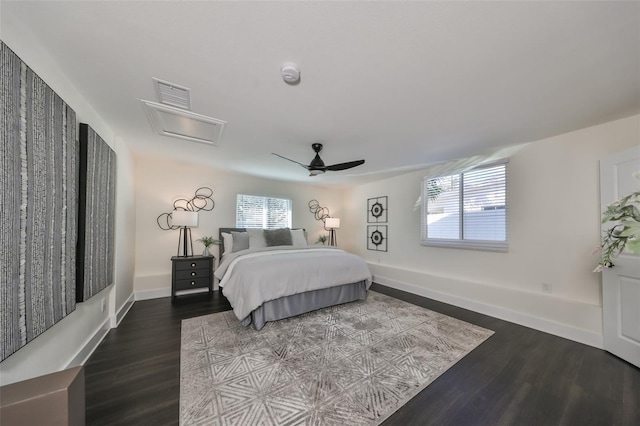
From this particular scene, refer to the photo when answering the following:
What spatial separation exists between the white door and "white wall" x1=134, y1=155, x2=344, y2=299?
465 centimetres

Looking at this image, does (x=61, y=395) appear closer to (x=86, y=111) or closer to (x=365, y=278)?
(x=86, y=111)

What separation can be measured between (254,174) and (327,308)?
3033 mm

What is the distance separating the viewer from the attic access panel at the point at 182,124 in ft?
7.25

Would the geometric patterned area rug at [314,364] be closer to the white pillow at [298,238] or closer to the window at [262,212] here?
the white pillow at [298,238]

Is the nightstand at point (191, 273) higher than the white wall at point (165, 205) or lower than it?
lower

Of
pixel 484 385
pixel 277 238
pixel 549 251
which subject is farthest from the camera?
pixel 277 238

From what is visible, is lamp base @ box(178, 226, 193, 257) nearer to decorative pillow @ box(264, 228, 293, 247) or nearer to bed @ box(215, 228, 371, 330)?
bed @ box(215, 228, 371, 330)

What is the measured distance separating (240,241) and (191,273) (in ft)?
3.13

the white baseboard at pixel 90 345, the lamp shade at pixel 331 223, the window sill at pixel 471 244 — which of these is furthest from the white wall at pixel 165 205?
the window sill at pixel 471 244

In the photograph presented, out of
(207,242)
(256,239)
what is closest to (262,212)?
(256,239)

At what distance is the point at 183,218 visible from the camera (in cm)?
386

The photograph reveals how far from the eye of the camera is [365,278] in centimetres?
373

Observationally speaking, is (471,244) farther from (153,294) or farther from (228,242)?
(153,294)

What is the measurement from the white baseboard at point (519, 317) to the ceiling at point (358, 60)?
2.29 metres
